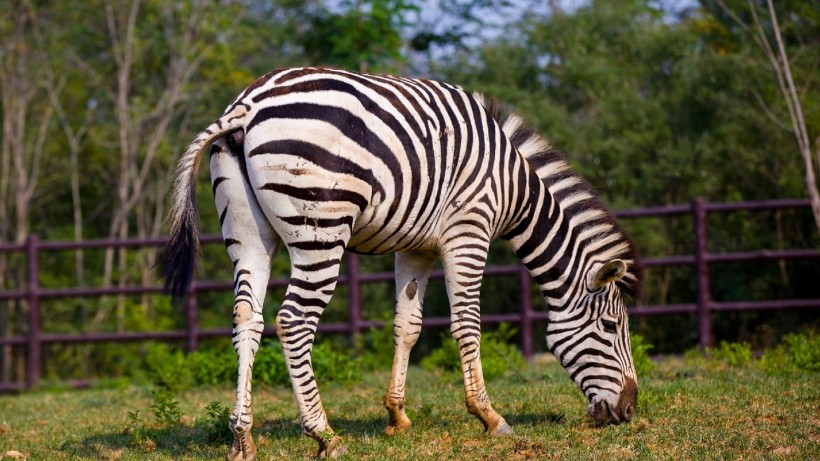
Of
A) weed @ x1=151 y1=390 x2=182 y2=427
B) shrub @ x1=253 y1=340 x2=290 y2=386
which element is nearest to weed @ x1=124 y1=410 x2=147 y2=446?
weed @ x1=151 y1=390 x2=182 y2=427

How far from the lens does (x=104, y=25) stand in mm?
21219

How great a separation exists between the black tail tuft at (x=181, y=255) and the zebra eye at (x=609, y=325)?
2729 mm

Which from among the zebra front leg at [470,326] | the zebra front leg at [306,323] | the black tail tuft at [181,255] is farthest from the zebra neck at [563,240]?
the black tail tuft at [181,255]

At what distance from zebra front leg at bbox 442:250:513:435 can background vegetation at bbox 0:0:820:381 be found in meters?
8.30

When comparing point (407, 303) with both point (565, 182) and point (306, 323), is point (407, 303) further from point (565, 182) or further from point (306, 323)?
point (565, 182)

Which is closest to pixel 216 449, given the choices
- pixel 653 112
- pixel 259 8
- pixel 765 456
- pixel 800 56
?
pixel 765 456

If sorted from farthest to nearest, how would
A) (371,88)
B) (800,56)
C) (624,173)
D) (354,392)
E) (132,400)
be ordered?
1. (624,173)
2. (800,56)
3. (132,400)
4. (354,392)
5. (371,88)

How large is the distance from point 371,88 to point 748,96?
39.5ft

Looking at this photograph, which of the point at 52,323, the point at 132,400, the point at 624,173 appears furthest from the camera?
the point at 52,323

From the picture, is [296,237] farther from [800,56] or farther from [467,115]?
Result: [800,56]

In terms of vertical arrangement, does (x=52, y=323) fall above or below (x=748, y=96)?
below

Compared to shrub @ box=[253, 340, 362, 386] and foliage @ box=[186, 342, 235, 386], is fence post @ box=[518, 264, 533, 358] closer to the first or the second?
shrub @ box=[253, 340, 362, 386]

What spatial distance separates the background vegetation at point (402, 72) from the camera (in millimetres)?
15008

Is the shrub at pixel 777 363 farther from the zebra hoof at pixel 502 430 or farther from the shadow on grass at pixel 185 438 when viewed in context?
the shadow on grass at pixel 185 438
